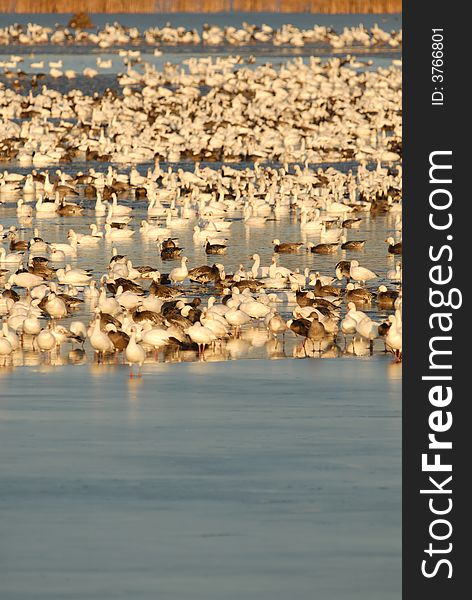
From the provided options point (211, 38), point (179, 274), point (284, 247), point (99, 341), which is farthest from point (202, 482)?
point (211, 38)

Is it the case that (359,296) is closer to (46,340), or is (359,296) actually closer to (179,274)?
(179,274)

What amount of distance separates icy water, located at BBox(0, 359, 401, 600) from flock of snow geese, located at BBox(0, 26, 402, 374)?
1103mm

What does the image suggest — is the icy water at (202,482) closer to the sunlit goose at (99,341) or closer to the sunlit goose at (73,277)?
the sunlit goose at (99,341)

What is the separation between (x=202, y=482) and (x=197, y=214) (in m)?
17.6

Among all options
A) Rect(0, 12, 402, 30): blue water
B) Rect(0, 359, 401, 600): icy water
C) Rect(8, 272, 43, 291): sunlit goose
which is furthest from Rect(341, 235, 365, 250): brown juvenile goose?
Rect(0, 12, 402, 30): blue water

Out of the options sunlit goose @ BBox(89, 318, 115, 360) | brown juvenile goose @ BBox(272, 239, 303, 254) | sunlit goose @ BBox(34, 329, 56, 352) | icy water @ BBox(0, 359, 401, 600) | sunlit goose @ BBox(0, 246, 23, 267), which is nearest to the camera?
icy water @ BBox(0, 359, 401, 600)

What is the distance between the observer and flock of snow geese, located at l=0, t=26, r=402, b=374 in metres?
18.4

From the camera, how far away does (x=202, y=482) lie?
42.0 ft

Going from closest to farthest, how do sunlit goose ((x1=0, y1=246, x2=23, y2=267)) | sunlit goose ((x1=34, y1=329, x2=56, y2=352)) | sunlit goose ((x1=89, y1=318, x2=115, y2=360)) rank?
sunlit goose ((x1=89, y1=318, x2=115, y2=360))
sunlit goose ((x1=34, y1=329, x2=56, y2=352))
sunlit goose ((x1=0, y1=246, x2=23, y2=267))

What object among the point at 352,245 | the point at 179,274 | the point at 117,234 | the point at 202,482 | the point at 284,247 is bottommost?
the point at 202,482

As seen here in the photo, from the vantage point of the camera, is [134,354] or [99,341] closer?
[134,354]

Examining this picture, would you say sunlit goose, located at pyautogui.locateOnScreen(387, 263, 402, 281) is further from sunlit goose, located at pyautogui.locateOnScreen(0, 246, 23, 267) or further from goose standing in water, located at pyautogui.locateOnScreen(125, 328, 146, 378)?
goose standing in water, located at pyautogui.locateOnScreen(125, 328, 146, 378)

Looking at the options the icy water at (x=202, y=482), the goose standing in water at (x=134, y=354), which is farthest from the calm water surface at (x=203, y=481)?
the goose standing in water at (x=134, y=354)

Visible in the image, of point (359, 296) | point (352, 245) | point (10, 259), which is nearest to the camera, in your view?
point (359, 296)
